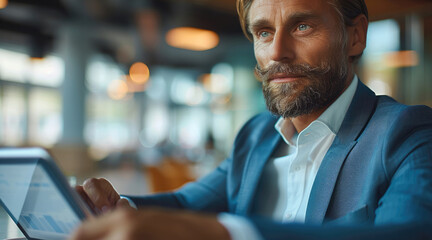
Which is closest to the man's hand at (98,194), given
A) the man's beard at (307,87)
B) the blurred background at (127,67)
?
the man's beard at (307,87)

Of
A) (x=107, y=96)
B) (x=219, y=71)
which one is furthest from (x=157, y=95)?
(x=219, y=71)

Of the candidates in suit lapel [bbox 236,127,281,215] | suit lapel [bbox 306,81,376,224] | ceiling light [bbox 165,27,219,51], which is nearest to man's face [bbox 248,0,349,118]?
suit lapel [bbox 306,81,376,224]

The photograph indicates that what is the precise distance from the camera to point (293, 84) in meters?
1.21

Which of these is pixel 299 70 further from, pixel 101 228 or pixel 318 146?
pixel 101 228

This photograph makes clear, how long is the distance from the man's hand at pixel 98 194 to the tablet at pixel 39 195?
152 millimetres

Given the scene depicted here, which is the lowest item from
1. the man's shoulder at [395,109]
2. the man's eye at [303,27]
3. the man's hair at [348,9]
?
the man's shoulder at [395,109]

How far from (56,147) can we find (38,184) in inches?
401

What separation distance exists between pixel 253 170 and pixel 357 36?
613 millimetres

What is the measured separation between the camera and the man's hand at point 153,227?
46 cm

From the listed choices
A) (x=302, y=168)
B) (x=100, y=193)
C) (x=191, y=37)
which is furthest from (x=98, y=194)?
(x=191, y=37)

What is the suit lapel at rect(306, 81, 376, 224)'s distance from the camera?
1.04 metres

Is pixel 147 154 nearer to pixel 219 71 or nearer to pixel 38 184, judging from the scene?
pixel 219 71

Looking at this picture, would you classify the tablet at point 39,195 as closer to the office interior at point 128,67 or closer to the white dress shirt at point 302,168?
the white dress shirt at point 302,168

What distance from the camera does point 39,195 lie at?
77cm
